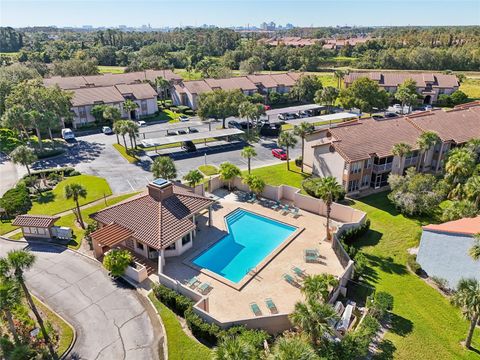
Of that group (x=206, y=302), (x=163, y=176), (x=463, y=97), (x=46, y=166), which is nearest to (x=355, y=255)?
(x=206, y=302)

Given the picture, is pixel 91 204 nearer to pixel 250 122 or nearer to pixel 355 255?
pixel 355 255

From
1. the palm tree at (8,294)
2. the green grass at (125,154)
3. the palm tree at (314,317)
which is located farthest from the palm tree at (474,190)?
the green grass at (125,154)

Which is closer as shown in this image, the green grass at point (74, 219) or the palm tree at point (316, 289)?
the palm tree at point (316, 289)

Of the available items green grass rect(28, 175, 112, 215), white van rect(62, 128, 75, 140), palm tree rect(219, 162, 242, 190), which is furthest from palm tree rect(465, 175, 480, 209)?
white van rect(62, 128, 75, 140)

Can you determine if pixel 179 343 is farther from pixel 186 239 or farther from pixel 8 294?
pixel 186 239

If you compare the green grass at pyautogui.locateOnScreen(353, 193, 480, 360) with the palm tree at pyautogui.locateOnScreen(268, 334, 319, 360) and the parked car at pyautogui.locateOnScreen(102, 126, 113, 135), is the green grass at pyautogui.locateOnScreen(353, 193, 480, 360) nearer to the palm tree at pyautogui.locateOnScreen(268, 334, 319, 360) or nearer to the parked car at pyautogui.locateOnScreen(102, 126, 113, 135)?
the palm tree at pyautogui.locateOnScreen(268, 334, 319, 360)

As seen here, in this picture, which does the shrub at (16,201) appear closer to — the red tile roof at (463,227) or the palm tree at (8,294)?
the palm tree at (8,294)
